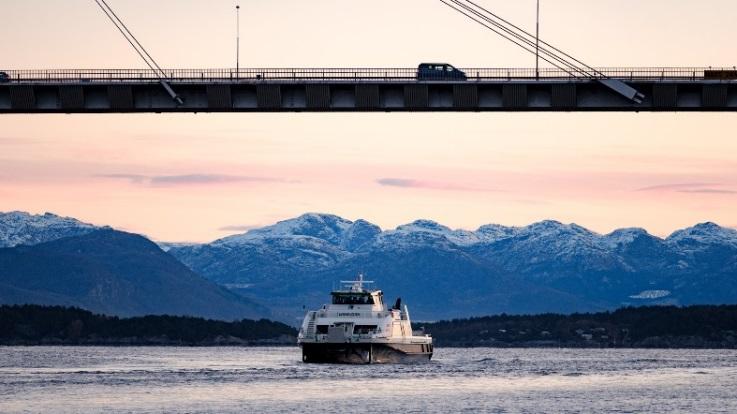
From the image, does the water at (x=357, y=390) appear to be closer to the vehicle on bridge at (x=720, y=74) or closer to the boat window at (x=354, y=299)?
the boat window at (x=354, y=299)

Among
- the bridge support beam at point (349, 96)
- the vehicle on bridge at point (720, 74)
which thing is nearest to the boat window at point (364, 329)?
the bridge support beam at point (349, 96)

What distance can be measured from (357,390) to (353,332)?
3879 cm

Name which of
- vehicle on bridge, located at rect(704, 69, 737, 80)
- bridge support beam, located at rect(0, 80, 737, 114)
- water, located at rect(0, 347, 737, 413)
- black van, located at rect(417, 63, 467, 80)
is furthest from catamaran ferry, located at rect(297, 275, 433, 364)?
vehicle on bridge, located at rect(704, 69, 737, 80)

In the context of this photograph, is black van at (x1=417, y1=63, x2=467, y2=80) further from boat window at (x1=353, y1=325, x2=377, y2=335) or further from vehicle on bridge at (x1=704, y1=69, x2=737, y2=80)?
boat window at (x1=353, y1=325, x2=377, y2=335)

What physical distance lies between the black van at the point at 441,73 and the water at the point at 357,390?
23384 millimetres

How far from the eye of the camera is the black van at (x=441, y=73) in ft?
421

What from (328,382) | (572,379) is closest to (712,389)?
(572,379)

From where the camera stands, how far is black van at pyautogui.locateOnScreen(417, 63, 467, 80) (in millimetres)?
128375

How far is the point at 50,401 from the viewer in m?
121

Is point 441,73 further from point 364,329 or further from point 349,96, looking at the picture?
point 364,329

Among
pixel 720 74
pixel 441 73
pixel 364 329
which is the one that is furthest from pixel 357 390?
pixel 364 329

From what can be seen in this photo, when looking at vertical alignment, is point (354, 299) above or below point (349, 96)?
below

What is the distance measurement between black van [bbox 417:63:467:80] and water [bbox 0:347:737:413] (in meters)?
23.4

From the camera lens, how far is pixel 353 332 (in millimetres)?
174250
